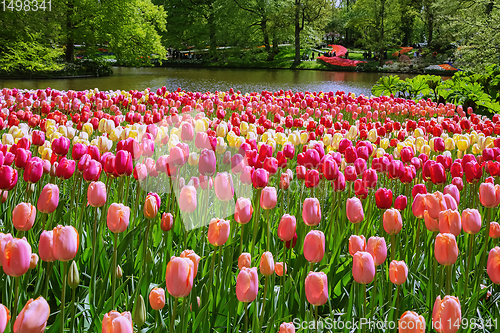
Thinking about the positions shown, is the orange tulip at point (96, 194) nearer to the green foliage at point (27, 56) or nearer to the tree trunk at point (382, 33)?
the green foliage at point (27, 56)

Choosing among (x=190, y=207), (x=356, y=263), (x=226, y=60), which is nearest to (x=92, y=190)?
(x=190, y=207)

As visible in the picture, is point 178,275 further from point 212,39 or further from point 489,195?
point 212,39

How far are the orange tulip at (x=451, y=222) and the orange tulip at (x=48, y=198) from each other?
5.35 feet

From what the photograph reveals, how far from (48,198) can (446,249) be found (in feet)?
5.27

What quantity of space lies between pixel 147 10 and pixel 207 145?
2810 centimetres

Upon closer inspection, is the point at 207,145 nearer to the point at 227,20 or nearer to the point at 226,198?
the point at 226,198

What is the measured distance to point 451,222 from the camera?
1688 mm

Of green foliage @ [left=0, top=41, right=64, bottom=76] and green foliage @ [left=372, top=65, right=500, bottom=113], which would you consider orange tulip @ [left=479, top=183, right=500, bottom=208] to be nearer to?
green foliage @ [left=372, top=65, right=500, bottom=113]

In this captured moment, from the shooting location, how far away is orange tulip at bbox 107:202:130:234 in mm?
1605

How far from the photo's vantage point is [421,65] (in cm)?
3591

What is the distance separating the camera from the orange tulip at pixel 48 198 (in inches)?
70.6

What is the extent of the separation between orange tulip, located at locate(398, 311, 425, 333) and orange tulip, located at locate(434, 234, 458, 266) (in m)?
0.41

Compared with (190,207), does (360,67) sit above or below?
above

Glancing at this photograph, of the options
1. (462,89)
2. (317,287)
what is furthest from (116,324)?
(462,89)
